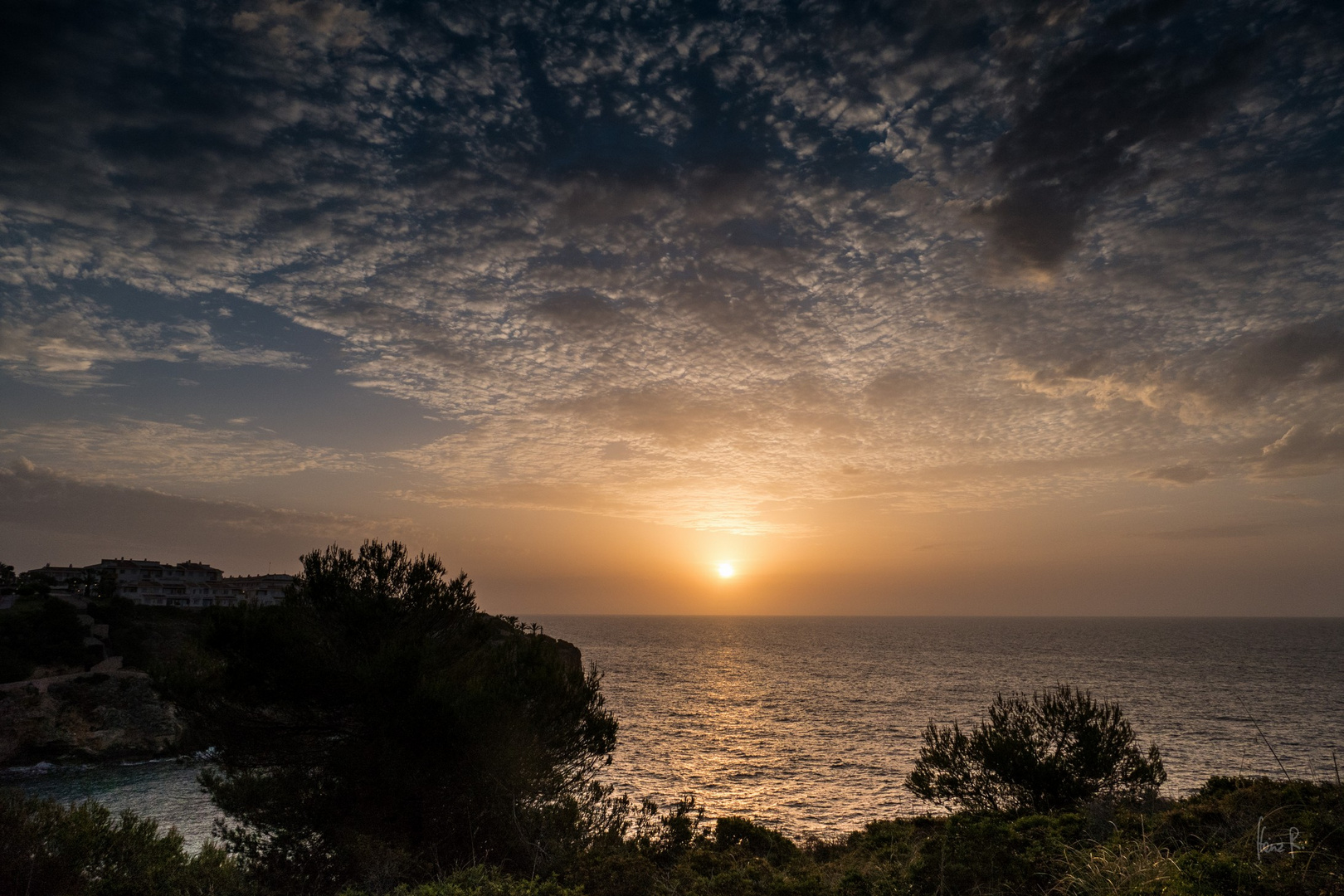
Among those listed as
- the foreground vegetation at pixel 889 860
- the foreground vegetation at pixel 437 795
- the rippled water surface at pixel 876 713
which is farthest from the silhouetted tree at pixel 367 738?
the rippled water surface at pixel 876 713

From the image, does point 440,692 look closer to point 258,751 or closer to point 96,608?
point 258,751

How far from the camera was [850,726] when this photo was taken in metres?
71.1

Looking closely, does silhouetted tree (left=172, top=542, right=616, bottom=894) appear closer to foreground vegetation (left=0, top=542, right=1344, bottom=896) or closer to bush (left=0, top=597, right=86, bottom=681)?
foreground vegetation (left=0, top=542, right=1344, bottom=896)

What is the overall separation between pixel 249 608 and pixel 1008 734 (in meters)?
30.2

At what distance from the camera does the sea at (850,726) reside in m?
44.6

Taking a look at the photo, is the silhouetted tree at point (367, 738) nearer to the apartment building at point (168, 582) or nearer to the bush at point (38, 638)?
the bush at point (38, 638)

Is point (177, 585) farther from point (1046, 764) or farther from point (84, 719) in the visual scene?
point (1046, 764)

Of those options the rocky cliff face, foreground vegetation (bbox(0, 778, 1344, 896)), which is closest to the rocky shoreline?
the rocky cliff face

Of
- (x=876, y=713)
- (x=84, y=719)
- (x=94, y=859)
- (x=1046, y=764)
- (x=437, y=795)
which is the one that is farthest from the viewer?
(x=876, y=713)
